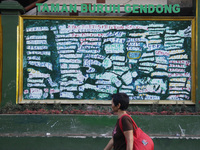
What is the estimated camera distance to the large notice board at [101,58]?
27.1 feet

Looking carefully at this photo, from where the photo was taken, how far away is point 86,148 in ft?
22.4

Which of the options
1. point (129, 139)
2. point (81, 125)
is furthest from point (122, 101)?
point (81, 125)

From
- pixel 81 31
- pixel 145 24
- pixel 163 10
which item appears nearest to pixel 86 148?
pixel 81 31

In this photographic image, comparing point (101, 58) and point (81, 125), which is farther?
point (101, 58)

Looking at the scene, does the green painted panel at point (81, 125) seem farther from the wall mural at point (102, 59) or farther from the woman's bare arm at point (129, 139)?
the woman's bare arm at point (129, 139)

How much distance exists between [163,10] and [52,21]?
11.4ft

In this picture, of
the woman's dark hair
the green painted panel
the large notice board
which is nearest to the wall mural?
A: the large notice board

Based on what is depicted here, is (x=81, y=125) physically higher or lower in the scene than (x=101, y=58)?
lower

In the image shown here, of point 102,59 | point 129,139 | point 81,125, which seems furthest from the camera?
point 102,59

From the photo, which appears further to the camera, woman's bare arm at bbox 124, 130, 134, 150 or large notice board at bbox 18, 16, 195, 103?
large notice board at bbox 18, 16, 195, 103

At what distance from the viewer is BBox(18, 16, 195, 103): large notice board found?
826 centimetres

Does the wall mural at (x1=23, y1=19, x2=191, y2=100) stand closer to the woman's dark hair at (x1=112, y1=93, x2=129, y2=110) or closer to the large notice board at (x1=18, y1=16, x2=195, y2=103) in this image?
the large notice board at (x1=18, y1=16, x2=195, y2=103)

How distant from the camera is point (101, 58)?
27.1 ft

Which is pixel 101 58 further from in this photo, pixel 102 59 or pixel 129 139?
pixel 129 139
